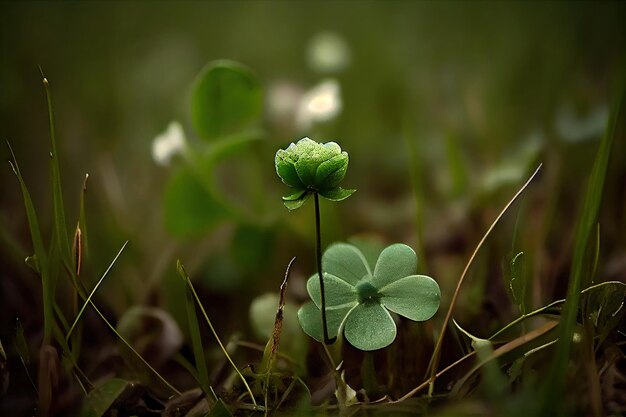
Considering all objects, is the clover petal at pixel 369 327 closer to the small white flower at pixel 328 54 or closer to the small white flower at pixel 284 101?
the small white flower at pixel 284 101

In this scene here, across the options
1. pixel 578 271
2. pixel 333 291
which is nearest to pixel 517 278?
pixel 578 271

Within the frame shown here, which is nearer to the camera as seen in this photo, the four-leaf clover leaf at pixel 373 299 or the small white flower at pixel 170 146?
the four-leaf clover leaf at pixel 373 299

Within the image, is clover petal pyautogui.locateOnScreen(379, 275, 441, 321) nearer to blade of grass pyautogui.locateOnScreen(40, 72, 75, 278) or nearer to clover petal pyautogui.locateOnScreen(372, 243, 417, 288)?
clover petal pyautogui.locateOnScreen(372, 243, 417, 288)

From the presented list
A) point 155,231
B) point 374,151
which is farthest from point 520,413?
point 374,151

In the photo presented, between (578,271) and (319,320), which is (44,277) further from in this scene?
(578,271)

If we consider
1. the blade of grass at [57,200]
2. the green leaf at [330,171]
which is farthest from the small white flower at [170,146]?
the green leaf at [330,171]

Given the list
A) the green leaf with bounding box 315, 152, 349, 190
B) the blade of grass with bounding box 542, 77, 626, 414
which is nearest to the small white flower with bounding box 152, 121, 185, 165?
the green leaf with bounding box 315, 152, 349, 190

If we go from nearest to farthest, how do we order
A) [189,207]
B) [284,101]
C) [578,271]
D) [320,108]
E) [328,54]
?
[578,271] → [189,207] → [320,108] → [284,101] → [328,54]
